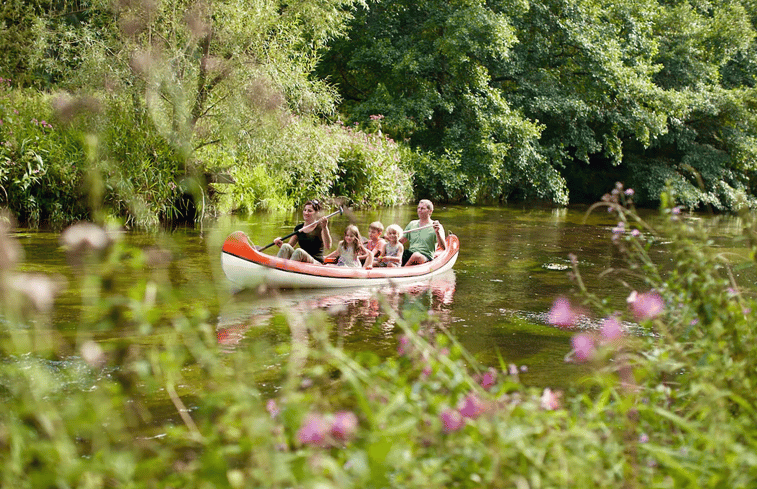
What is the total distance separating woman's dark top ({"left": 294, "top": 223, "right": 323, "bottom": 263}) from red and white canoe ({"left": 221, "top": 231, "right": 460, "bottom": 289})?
0.67 metres

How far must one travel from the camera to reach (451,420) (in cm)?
189

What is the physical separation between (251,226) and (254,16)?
11.6 feet

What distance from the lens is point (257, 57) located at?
43.9 feet

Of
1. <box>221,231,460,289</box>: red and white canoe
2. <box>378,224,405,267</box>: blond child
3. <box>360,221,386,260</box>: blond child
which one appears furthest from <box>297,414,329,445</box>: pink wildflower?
<box>378,224,405,267</box>: blond child

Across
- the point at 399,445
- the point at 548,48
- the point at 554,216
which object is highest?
the point at 548,48

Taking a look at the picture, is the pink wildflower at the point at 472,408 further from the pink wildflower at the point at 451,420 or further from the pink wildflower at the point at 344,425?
the pink wildflower at the point at 344,425

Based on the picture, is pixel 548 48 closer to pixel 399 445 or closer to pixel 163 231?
pixel 163 231

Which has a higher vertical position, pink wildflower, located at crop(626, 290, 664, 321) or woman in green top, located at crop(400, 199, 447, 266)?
pink wildflower, located at crop(626, 290, 664, 321)

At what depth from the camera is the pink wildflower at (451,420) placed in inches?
74.1

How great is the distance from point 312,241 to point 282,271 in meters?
0.91

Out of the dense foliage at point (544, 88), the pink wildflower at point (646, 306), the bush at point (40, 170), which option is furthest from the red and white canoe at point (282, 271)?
the dense foliage at point (544, 88)

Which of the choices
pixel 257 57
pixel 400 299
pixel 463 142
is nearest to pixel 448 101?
pixel 463 142

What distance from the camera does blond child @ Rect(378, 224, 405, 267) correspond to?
31.1 ft

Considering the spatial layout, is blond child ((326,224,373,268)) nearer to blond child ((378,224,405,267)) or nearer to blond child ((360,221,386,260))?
blond child ((360,221,386,260))
